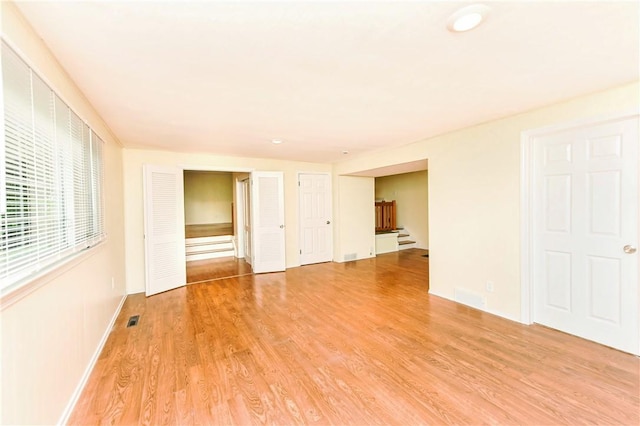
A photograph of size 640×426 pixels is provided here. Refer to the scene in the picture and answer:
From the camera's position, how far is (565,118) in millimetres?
2613

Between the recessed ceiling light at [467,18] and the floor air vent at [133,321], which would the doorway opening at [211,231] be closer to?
the floor air vent at [133,321]

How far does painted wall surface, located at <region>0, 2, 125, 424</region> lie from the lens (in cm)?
124

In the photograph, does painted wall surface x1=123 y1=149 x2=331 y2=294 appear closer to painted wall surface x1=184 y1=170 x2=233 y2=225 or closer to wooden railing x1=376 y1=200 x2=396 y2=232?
wooden railing x1=376 y1=200 x2=396 y2=232

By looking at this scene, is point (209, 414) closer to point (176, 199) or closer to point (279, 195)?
point (176, 199)

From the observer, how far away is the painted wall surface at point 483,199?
281 centimetres

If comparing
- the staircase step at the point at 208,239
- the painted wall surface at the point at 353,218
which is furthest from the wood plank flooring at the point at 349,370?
the staircase step at the point at 208,239

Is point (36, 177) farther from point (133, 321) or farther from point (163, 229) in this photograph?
→ point (163, 229)

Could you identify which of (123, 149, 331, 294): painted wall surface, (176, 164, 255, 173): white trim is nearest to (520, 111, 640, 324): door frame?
(123, 149, 331, 294): painted wall surface

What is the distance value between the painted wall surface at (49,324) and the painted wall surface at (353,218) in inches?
170

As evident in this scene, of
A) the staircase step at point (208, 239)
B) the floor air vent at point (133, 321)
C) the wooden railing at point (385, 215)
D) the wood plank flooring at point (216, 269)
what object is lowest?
the floor air vent at point (133, 321)

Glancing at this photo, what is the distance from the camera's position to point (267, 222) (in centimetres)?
532

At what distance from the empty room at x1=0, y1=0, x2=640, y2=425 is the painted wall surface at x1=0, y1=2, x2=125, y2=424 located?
18 mm

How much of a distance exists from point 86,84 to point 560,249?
4.59 m

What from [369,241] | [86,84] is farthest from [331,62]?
[369,241]
